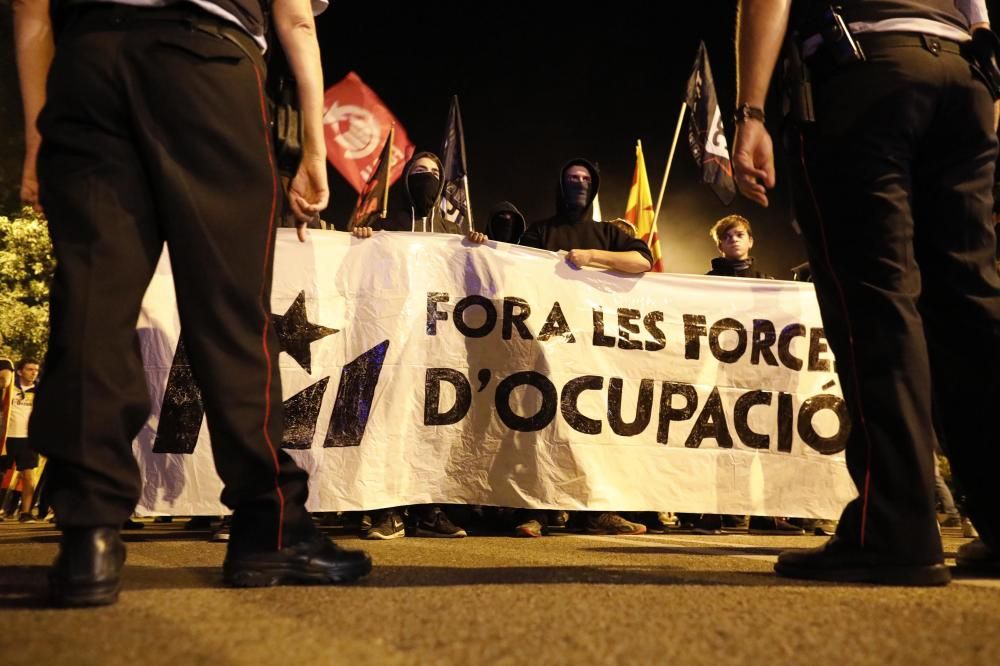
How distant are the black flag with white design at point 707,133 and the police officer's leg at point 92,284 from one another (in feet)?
22.2

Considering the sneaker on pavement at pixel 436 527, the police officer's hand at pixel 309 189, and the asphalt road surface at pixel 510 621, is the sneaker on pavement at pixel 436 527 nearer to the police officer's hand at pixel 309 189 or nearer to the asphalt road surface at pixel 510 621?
the asphalt road surface at pixel 510 621

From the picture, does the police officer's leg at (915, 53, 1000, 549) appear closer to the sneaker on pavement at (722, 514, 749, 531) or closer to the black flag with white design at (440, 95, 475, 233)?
the sneaker on pavement at (722, 514, 749, 531)

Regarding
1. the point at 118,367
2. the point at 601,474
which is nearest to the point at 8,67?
the point at 601,474

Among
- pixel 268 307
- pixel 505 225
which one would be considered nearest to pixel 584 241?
pixel 505 225

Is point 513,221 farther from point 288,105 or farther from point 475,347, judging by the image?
point 288,105

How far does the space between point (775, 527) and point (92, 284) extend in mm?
4799

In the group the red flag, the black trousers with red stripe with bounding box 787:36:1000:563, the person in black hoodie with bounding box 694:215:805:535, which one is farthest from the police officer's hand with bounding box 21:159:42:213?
the red flag

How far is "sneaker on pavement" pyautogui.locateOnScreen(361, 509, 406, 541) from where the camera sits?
4.39m

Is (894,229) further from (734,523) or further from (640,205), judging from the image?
(640,205)

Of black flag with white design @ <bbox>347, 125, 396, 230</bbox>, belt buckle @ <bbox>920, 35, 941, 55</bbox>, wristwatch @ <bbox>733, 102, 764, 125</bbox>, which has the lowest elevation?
wristwatch @ <bbox>733, 102, 764, 125</bbox>

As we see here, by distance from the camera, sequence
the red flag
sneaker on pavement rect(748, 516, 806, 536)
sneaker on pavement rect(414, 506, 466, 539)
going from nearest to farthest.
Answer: sneaker on pavement rect(414, 506, 466, 539)
sneaker on pavement rect(748, 516, 806, 536)
the red flag

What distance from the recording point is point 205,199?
200 cm

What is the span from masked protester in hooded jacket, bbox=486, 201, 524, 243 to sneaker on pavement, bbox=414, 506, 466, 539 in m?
2.15

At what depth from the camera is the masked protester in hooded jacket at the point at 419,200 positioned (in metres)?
5.69
